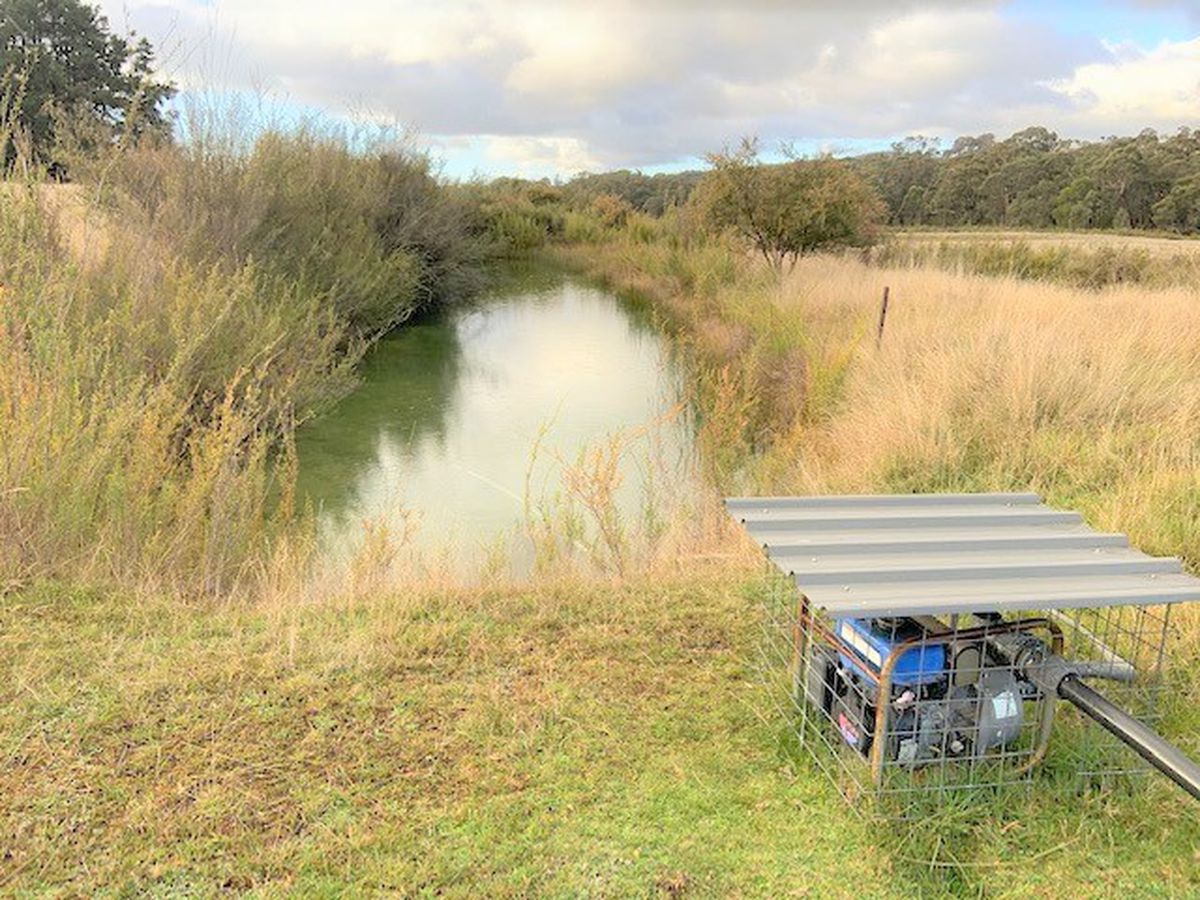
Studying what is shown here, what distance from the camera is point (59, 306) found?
4352mm

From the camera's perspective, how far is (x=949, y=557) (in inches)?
96.1

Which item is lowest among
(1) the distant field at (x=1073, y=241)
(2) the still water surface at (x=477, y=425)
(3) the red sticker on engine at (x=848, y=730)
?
(2) the still water surface at (x=477, y=425)

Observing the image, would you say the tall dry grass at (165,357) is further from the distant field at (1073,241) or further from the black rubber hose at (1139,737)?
the distant field at (1073,241)

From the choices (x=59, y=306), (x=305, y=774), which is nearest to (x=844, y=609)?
(x=305, y=774)

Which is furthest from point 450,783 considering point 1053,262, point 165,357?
point 1053,262

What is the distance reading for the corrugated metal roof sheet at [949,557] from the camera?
2123mm

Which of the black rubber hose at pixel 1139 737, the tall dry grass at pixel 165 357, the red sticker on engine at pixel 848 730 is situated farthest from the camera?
the tall dry grass at pixel 165 357

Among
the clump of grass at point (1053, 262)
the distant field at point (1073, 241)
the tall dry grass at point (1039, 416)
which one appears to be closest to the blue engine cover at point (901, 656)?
the tall dry grass at point (1039, 416)

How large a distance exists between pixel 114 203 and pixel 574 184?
36.1 m

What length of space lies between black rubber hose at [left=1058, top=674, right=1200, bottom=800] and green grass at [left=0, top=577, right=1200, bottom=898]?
36cm

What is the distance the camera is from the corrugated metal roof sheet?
6.97ft

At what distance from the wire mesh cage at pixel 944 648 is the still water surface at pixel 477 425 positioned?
248 centimetres

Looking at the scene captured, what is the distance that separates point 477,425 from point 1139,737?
8.06 metres

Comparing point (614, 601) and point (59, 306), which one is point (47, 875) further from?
point (59, 306)
